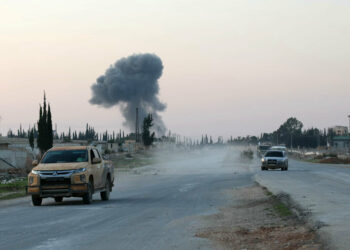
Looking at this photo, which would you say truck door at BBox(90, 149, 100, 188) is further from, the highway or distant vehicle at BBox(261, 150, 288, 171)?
distant vehicle at BBox(261, 150, 288, 171)

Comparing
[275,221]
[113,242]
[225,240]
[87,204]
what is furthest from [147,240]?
[87,204]

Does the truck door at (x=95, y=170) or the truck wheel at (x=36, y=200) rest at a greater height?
the truck door at (x=95, y=170)

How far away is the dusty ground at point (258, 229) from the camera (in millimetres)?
10488

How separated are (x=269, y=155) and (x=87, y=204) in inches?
1509

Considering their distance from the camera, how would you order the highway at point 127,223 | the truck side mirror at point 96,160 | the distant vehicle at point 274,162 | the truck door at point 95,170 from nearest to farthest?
1. the highway at point 127,223
2. the truck side mirror at point 96,160
3. the truck door at point 95,170
4. the distant vehicle at point 274,162

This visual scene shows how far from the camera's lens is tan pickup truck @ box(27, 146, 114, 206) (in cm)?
1950

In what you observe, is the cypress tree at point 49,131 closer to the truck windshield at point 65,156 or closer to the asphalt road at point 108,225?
the asphalt road at point 108,225

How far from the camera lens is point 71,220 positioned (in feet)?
48.9

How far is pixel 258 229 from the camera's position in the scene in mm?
12742

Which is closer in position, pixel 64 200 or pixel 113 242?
pixel 113 242

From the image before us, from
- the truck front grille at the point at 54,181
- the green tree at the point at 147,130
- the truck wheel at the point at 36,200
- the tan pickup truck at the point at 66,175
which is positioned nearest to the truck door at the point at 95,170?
the tan pickup truck at the point at 66,175

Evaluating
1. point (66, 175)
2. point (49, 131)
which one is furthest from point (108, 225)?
point (49, 131)

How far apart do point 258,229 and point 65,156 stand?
381 inches

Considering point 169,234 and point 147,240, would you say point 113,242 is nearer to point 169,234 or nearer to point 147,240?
point 147,240
